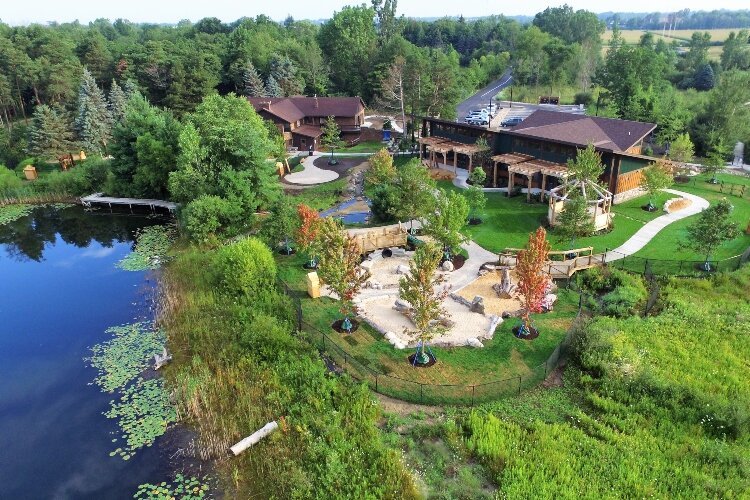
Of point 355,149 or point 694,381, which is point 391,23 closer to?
point 355,149

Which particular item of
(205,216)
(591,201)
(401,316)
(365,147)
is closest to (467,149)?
(591,201)

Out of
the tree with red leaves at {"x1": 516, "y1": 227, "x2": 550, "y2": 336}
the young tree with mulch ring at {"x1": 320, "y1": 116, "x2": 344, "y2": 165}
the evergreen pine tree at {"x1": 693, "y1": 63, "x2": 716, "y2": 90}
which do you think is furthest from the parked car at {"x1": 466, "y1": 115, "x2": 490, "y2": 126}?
the tree with red leaves at {"x1": 516, "y1": 227, "x2": 550, "y2": 336}

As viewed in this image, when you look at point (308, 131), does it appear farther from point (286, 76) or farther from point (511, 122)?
point (511, 122)

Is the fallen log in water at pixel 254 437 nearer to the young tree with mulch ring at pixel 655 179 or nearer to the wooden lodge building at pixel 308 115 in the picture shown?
the young tree with mulch ring at pixel 655 179

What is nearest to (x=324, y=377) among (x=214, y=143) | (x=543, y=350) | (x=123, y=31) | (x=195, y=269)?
(x=543, y=350)

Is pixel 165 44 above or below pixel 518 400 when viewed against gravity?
above

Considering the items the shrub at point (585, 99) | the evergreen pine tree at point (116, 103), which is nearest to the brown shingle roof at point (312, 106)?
the evergreen pine tree at point (116, 103)

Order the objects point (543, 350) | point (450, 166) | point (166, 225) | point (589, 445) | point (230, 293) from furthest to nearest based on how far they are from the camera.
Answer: point (450, 166), point (166, 225), point (230, 293), point (543, 350), point (589, 445)
